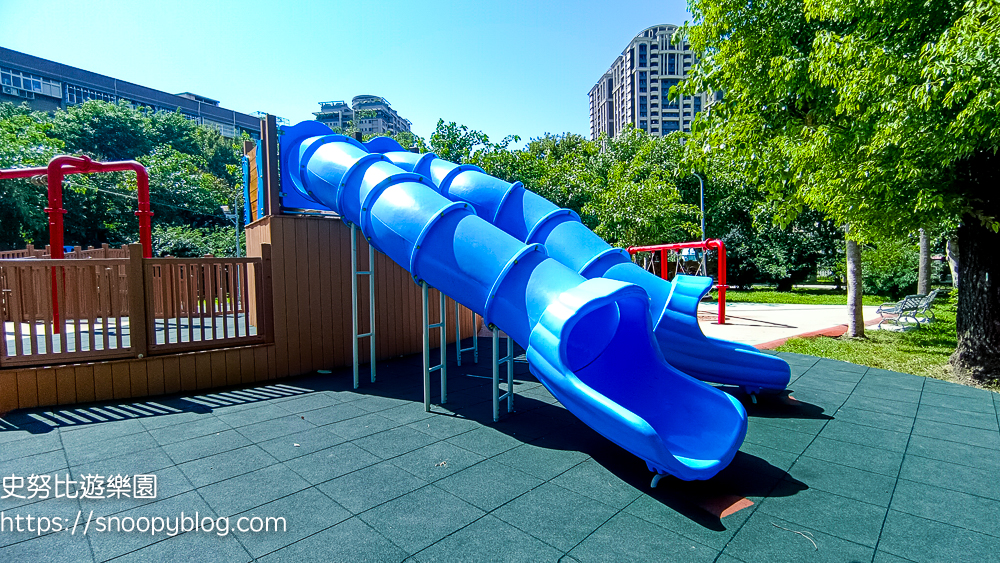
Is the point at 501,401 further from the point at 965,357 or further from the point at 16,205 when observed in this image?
the point at 16,205

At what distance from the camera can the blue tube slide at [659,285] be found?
582cm

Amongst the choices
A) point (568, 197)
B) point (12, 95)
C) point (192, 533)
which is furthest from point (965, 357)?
point (12, 95)

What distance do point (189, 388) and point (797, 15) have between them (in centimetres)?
1308

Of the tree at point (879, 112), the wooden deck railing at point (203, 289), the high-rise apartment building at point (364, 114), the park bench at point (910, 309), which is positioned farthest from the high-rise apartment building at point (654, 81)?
the wooden deck railing at point (203, 289)

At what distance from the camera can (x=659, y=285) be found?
244 inches

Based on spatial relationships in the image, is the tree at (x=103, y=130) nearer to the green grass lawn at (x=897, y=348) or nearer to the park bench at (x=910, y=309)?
the green grass lawn at (x=897, y=348)

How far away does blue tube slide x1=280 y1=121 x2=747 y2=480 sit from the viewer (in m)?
3.79

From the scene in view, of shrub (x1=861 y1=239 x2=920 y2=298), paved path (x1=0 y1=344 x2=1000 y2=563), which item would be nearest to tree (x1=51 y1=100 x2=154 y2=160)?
paved path (x1=0 y1=344 x2=1000 y2=563)

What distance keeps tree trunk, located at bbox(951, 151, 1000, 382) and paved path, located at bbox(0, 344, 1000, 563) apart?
1.85 meters

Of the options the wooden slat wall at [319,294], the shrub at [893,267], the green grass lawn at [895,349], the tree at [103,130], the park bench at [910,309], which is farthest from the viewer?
the tree at [103,130]

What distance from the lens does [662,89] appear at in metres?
146

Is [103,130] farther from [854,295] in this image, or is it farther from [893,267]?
[893,267]

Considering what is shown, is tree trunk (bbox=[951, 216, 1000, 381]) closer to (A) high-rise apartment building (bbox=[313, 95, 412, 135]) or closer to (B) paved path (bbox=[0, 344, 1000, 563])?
(B) paved path (bbox=[0, 344, 1000, 563])

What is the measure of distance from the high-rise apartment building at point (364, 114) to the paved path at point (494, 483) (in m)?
124
